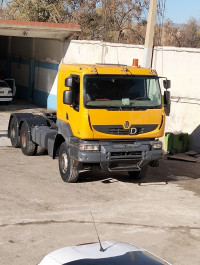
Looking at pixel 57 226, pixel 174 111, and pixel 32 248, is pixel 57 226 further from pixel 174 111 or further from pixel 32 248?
pixel 174 111

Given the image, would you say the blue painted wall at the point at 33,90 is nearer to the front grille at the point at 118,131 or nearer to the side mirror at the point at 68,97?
the side mirror at the point at 68,97

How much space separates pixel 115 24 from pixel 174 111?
69.8 ft

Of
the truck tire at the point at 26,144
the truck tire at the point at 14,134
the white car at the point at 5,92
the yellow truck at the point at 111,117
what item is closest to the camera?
the yellow truck at the point at 111,117

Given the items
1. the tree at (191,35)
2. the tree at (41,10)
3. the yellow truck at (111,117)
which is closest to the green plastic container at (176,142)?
the yellow truck at (111,117)

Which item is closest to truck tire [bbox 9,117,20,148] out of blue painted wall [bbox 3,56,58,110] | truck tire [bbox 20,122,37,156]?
truck tire [bbox 20,122,37,156]

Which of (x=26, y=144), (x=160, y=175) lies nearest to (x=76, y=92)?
(x=160, y=175)

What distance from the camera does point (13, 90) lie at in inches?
1278

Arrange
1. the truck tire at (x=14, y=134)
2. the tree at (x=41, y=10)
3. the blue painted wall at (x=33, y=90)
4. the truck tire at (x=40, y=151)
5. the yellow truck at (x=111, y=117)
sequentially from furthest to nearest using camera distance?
the tree at (x=41, y=10) < the blue painted wall at (x=33, y=90) < the truck tire at (x=14, y=134) < the truck tire at (x=40, y=151) < the yellow truck at (x=111, y=117)

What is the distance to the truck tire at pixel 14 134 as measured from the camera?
17859mm

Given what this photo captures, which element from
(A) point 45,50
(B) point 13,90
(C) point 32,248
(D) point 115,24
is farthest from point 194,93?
(D) point 115,24

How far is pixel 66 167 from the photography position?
44.6 ft

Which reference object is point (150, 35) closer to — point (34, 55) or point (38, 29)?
point (38, 29)

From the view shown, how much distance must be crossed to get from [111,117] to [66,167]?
6.37 feet

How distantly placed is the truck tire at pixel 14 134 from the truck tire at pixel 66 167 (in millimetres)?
4312
